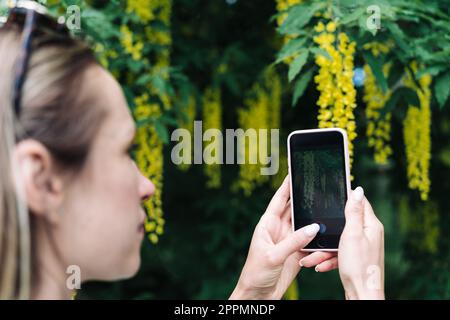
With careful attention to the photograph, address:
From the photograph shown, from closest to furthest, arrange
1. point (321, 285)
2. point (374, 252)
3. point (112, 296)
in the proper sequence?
point (374, 252) → point (112, 296) → point (321, 285)

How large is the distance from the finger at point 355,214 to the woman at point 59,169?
501 mm

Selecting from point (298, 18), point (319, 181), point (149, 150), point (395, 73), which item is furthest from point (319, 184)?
point (149, 150)

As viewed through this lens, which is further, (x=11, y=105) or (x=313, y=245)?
(x=313, y=245)

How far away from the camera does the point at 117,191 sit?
3.15ft

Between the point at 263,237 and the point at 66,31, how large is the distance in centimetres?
72

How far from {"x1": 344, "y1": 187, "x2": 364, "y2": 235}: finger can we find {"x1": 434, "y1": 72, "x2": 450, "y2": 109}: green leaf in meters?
1.15

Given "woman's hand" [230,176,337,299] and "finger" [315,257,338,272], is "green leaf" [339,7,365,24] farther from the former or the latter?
"finger" [315,257,338,272]

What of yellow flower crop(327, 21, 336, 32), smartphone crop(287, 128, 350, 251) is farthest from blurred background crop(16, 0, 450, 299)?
smartphone crop(287, 128, 350, 251)

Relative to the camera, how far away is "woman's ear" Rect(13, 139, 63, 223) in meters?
0.85

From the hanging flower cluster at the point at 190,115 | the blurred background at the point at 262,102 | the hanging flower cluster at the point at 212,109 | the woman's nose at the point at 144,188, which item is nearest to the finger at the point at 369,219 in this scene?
the woman's nose at the point at 144,188

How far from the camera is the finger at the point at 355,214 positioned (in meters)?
1.28

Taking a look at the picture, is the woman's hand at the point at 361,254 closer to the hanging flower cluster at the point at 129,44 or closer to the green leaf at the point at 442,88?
the green leaf at the point at 442,88

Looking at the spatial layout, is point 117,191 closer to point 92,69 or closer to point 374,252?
point 92,69
